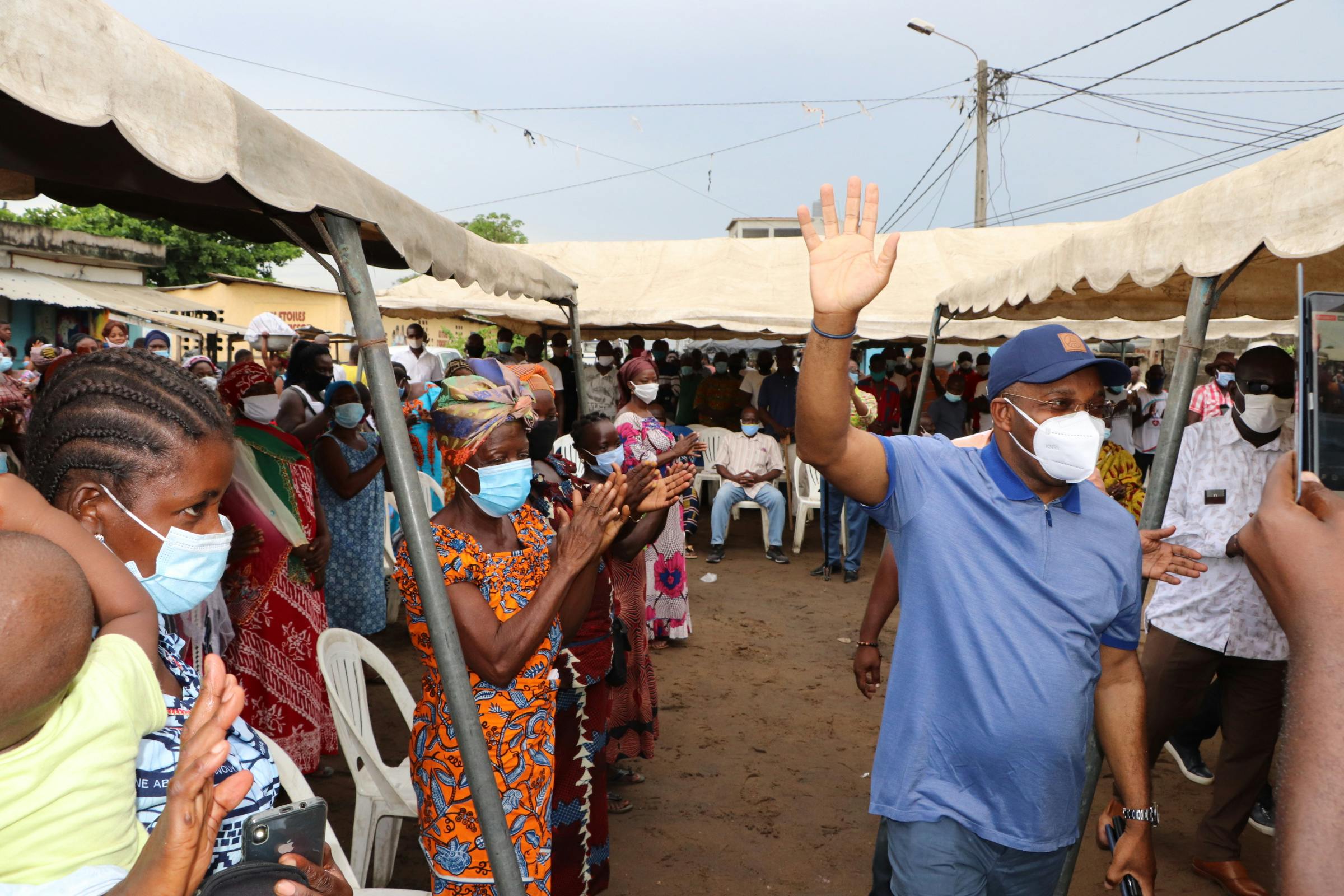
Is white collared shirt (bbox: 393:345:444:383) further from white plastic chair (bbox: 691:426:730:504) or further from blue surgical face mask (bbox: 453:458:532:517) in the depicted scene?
blue surgical face mask (bbox: 453:458:532:517)

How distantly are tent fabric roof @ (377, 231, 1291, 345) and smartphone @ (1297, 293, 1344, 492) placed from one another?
830 cm

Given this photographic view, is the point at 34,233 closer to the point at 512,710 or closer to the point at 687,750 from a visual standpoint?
the point at 687,750

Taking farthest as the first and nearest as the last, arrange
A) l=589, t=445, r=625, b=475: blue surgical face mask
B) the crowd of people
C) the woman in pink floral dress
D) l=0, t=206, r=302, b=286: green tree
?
l=0, t=206, r=302, b=286: green tree, the woman in pink floral dress, l=589, t=445, r=625, b=475: blue surgical face mask, the crowd of people

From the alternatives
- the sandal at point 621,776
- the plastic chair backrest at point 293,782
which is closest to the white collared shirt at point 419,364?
the sandal at point 621,776

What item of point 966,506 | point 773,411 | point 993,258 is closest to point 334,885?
point 966,506

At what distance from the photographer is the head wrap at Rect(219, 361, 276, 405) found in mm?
4465

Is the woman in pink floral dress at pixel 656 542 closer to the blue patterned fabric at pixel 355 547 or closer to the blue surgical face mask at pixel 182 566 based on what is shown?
the blue patterned fabric at pixel 355 547

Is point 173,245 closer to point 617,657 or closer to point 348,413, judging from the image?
point 348,413

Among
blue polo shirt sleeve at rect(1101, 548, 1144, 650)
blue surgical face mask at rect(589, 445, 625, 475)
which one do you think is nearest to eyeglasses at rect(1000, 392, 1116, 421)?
blue polo shirt sleeve at rect(1101, 548, 1144, 650)

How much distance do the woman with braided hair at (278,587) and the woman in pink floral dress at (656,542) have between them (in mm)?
1800

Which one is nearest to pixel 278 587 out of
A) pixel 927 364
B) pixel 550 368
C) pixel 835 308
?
pixel 835 308

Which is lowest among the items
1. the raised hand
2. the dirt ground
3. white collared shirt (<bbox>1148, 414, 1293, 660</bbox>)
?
the dirt ground

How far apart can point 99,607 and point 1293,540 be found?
5.47 feet

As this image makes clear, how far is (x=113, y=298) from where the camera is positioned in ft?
60.6
